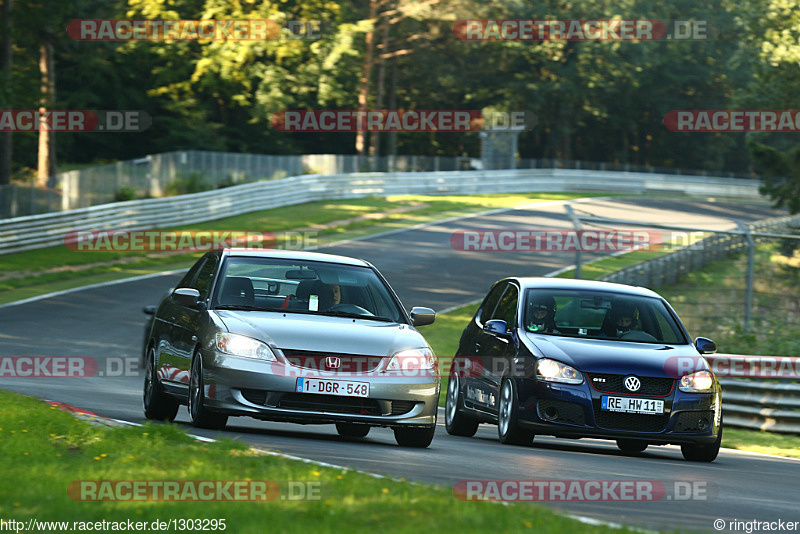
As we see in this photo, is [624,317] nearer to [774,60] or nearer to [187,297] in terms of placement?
[187,297]

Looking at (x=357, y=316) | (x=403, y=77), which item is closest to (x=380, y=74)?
(x=403, y=77)

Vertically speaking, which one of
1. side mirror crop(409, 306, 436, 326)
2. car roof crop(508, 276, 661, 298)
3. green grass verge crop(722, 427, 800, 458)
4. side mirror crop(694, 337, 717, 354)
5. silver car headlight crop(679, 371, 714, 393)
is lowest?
green grass verge crop(722, 427, 800, 458)

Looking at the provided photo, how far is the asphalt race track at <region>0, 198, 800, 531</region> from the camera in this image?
765cm

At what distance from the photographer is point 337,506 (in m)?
6.06

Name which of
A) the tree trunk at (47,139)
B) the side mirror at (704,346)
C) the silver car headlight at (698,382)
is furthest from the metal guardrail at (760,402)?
the tree trunk at (47,139)

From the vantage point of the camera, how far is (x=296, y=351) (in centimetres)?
936

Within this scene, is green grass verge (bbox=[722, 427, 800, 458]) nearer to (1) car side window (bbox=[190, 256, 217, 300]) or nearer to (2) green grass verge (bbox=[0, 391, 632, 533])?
(1) car side window (bbox=[190, 256, 217, 300])

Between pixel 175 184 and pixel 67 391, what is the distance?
24.7 meters

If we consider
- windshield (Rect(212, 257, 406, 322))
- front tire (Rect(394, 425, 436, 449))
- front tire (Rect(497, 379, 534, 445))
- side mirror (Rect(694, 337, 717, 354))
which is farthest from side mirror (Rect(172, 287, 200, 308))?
side mirror (Rect(694, 337, 717, 354))

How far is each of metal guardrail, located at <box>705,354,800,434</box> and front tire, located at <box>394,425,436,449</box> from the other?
19.4 feet

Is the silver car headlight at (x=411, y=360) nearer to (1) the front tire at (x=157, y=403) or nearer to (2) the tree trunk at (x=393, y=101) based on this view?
(1) the front tire at (x=157, y=403)

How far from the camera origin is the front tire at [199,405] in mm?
9586

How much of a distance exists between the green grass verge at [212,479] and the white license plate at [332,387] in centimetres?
122

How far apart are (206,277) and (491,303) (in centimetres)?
326
